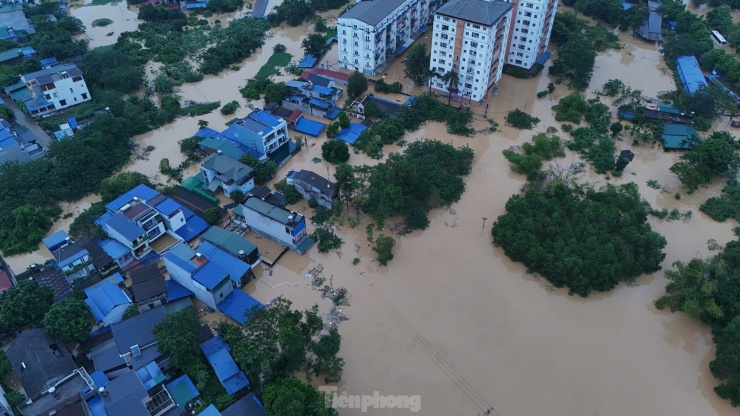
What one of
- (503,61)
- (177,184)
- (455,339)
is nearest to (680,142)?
(503,61)

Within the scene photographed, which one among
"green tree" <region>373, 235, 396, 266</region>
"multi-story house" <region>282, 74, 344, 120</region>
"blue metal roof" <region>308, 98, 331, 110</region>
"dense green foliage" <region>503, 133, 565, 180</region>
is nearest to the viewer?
"green tree" <region>373, 235, 396, 266</region>

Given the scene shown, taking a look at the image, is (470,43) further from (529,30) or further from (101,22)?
(101,22)

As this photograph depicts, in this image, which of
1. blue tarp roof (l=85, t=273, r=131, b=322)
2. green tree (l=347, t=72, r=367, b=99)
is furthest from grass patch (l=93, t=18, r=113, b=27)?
blue tarp roof (l=85, t=273, r=131, b=322)

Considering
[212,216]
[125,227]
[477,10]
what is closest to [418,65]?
[477,10]

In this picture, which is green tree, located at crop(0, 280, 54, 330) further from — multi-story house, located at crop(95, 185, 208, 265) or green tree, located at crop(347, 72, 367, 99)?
green tree, located at crop(347, 72, 367, 99)

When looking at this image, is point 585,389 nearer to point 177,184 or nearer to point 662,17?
point 177,184
